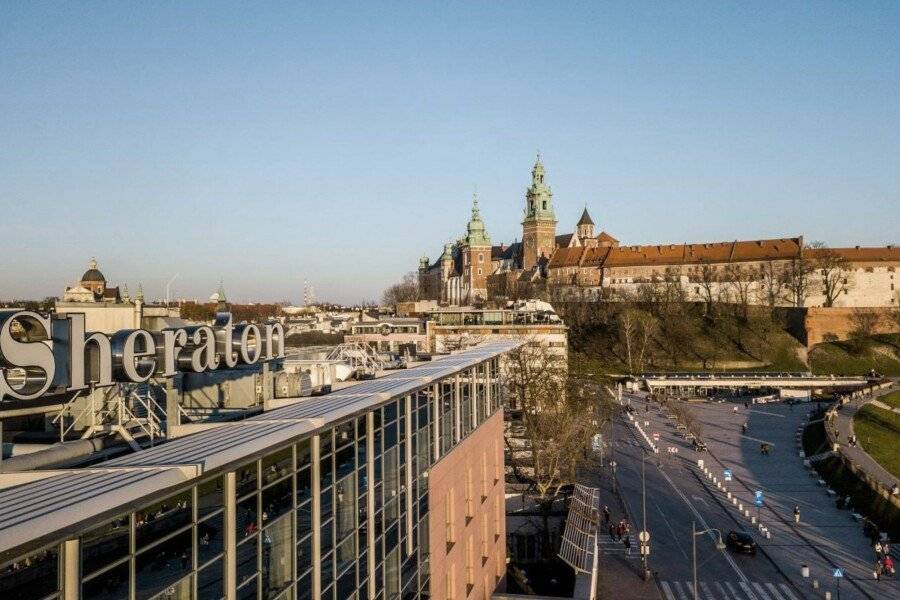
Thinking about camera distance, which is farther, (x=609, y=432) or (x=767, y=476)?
(x=609, y=432)

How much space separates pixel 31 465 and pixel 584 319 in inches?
4596

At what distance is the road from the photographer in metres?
30.8

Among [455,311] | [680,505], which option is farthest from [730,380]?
[680,505]

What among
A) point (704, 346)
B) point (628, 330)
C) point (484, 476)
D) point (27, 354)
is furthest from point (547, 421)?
point (704, 346)

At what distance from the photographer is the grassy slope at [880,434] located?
5203cm

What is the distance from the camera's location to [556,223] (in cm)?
16775

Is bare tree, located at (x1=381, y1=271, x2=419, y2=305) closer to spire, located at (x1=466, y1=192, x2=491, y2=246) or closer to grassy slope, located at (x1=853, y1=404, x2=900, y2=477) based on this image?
spire, located at (x1=466, y1=192, x2=491, y2=246)

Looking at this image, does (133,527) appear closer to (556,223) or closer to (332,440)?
(332,440)

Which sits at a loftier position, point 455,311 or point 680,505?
point 455,311

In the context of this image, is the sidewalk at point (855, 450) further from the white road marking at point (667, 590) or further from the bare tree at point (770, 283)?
the bare tree at point (770, 283)

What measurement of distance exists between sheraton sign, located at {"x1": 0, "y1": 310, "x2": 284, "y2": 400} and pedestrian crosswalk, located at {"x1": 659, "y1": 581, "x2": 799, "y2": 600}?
2360cm

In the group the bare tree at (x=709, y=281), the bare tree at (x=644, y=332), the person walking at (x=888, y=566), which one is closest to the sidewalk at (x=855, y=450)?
the person walking at (x=888, y=566)

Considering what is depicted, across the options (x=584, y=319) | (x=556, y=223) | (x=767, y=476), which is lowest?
(x=767, y=476)

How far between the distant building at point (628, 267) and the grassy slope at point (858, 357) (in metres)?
17.2
